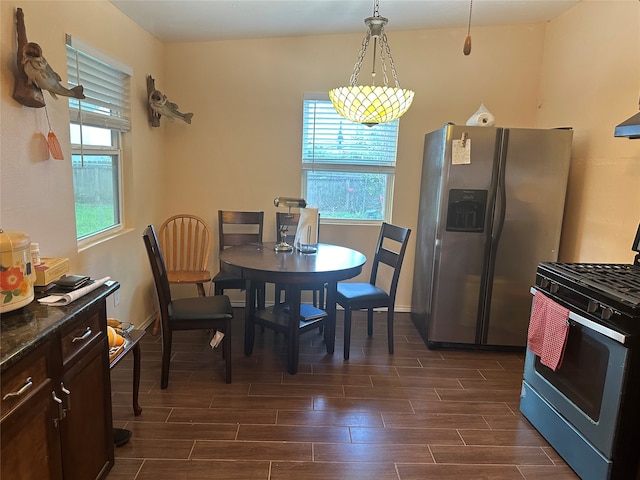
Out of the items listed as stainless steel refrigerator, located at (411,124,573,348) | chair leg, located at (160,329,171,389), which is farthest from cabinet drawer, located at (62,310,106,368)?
stainless steel refrigerator, located at (411,124,573,348)

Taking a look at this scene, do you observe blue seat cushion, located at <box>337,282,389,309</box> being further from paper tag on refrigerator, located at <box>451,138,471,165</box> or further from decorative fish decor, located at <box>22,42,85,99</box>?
decorative fish decor, located at <box>22,42,85,99</box>

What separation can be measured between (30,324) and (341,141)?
10.0ft

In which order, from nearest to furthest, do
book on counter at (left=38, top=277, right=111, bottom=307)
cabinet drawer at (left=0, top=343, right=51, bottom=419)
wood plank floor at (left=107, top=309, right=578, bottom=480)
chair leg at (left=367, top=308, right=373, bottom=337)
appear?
cabinet drawer at (left=0, top=343, right=51, bottom=419), book on counter at (left=38, top=277, right=111, bottom=307), wood plank floor at (left=107, top=309, right=578, bottom=480), chair leg at (left=367, top=308, right=373, bottom=337)

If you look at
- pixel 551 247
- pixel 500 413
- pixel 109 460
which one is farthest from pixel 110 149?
pixel 551 247

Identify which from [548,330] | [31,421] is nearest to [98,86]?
[31,421]

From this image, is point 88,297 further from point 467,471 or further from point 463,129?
point 463,129

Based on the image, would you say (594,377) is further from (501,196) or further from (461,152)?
(461,152)

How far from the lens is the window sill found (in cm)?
259

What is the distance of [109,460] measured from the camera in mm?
1856

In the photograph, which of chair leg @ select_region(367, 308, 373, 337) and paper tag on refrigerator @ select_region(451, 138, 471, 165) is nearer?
paper tag on refrigerator @ select_region(451, 138, 471, 165)

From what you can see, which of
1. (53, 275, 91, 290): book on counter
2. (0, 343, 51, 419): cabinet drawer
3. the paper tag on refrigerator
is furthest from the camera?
the paper tag on refrigerator

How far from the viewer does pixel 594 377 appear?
1.91 metres

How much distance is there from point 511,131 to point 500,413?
75.1 inches

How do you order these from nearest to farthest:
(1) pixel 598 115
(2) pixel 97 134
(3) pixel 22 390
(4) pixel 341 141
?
(3) pixel 22 390 → (2) pixel 97 134 → (1) pixel 598 115 → (4) pixel 341 141
